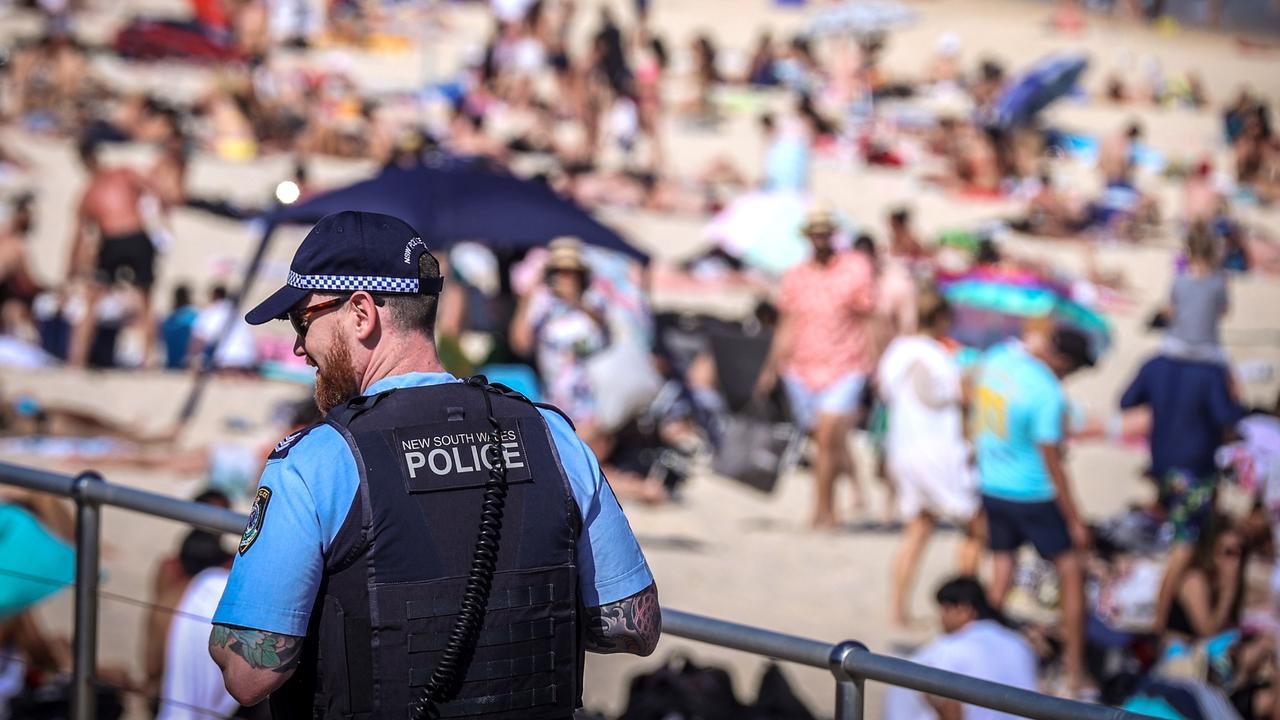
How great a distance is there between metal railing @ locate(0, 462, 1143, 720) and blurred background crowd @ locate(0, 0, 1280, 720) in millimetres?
211

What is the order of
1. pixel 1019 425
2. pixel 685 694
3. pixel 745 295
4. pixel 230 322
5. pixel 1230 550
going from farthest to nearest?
1. pixel 745 295
2. pixel 230 322
3. pixel 1230 550
4. pixel 1019 425
5. pixel 685 694

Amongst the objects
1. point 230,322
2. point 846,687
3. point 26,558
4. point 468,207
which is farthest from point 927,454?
point 846,687

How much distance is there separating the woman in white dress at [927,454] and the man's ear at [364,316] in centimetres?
584

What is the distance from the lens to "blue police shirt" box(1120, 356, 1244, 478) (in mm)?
8125

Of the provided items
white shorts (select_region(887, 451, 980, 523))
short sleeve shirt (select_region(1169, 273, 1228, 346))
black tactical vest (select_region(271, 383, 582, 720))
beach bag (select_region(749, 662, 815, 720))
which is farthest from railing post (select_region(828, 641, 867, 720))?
short sleeve shirt (select_region(1169, 273, 1228, 346))

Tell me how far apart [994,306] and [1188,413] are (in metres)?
3.02

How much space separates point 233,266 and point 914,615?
8392 mm

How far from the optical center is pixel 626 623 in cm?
211

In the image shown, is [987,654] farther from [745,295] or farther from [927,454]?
[745,295]

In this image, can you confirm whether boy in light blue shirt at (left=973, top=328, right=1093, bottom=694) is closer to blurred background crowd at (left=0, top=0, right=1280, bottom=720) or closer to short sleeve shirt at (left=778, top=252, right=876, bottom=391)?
blurred background crowd at (left=0, top=0, right=1280, bottom=720)

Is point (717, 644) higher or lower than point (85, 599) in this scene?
higher

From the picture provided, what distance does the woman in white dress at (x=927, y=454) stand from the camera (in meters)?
7.57

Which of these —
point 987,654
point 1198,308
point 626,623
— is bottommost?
point 987,654

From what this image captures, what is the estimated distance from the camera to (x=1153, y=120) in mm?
20438
